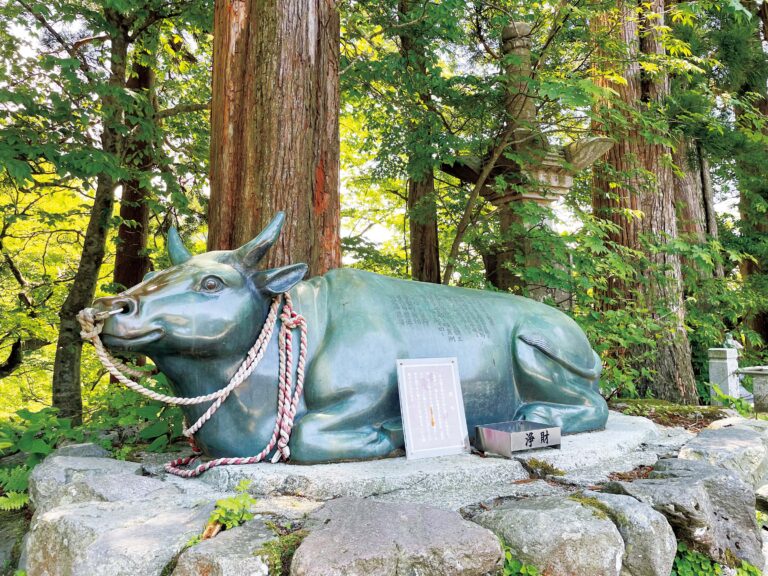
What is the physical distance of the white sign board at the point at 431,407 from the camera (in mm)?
2637

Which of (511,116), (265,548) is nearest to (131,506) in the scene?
(265,548)

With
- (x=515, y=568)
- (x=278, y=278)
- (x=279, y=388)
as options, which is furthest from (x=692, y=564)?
(x=278, y=278)

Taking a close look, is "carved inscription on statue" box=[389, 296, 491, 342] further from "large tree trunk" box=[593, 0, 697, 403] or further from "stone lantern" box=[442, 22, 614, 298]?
"large tree trunk" box=[593, 0, 697, 403]

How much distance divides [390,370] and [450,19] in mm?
4356

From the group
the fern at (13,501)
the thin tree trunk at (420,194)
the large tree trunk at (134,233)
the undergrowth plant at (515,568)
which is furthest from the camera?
the large tree trunk at (134,233)

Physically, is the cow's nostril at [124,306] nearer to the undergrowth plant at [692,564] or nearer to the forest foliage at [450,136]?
the forest foliage at [450,136]

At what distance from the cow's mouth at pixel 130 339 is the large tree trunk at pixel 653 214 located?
5912 mm

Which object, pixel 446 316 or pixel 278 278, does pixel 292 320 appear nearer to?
pixel 278 278

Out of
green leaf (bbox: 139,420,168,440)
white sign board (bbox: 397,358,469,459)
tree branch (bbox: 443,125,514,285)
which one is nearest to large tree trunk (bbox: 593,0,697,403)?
tree branch (bbox: 443,125,514,285)

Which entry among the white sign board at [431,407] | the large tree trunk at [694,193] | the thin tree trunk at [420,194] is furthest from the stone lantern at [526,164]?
the large tree trunk at [694,193]

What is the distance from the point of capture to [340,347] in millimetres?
2676

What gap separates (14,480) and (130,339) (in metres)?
1.35

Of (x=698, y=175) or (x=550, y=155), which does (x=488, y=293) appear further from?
(x=698, y=175)

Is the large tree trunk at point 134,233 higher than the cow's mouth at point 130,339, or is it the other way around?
the large tree trunk at point 134,233
